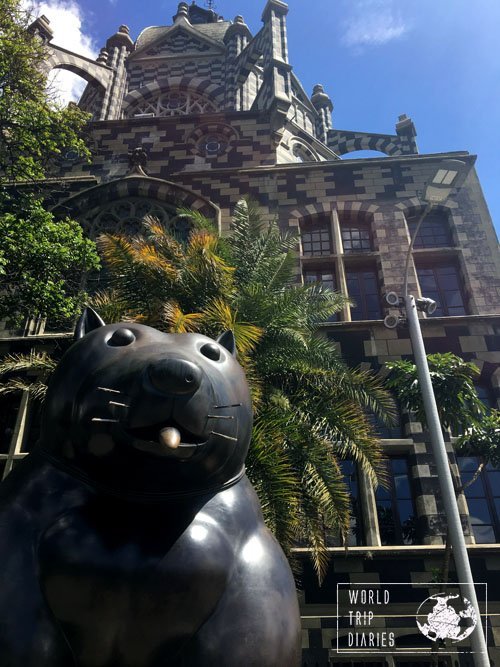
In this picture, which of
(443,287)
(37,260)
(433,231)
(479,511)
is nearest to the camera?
(37,260)

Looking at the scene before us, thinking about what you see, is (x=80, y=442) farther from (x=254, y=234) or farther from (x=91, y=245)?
(x=91, y=245)

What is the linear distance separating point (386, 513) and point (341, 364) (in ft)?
11.0

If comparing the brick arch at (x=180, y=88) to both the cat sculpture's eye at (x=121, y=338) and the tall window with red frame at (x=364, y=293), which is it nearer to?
the tall window with red frame at (x=364, y=293)

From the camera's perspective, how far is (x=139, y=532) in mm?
2527

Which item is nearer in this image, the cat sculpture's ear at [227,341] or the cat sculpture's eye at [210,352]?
the cat sculpture's eye at [210,352]

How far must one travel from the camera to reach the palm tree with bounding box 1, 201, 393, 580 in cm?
681

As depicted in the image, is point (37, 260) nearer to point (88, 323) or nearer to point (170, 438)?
point (88, 323)

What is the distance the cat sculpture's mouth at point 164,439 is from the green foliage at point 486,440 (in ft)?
24.0

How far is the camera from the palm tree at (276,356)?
6.81 m

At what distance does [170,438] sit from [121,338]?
0.81 m

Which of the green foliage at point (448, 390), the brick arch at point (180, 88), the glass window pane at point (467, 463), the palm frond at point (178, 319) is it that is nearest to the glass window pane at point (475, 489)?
the glass window pane at point (467, 463)

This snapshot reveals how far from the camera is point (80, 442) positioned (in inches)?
104

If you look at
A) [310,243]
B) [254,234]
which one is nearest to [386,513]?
[254,234]

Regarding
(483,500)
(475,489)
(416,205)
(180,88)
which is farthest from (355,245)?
(180,88)
